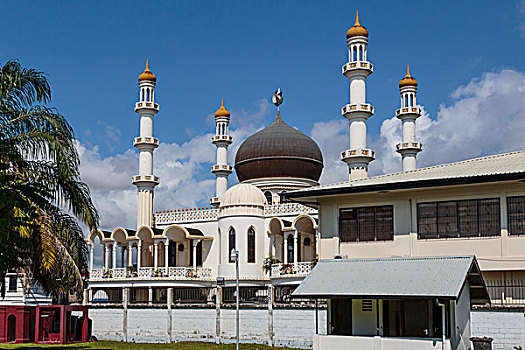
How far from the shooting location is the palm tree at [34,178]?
2156 cm

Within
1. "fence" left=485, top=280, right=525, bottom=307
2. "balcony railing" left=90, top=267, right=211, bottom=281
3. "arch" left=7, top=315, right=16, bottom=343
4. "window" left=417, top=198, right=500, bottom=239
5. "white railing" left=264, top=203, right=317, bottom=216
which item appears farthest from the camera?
"white railing" left=264, top=203, right=317, bottom=216

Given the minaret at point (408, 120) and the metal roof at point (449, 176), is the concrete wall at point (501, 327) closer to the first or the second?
the metal roof at point (449, 176)

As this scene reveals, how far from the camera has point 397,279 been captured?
79.2ft

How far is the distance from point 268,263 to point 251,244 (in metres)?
2.07

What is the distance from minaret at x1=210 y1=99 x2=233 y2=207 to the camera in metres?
59.8

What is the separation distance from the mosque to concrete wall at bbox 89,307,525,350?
10.8ft

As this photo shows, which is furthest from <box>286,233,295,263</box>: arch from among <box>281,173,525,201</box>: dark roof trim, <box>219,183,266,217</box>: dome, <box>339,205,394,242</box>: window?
<box>339,205,394,242</box>: window

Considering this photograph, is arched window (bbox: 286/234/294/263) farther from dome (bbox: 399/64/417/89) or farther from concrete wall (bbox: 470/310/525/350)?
concrete wall (bbox: 470/310/525/350)

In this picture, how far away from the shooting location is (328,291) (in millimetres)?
24922

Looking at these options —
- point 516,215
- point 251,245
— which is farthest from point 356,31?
point 516,215

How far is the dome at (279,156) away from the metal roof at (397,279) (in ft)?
92.1

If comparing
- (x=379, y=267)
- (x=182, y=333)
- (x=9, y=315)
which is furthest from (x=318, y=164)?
(x=379, y=267)

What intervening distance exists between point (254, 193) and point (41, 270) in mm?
23674

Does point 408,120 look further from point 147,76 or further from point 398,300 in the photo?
point 398,300
